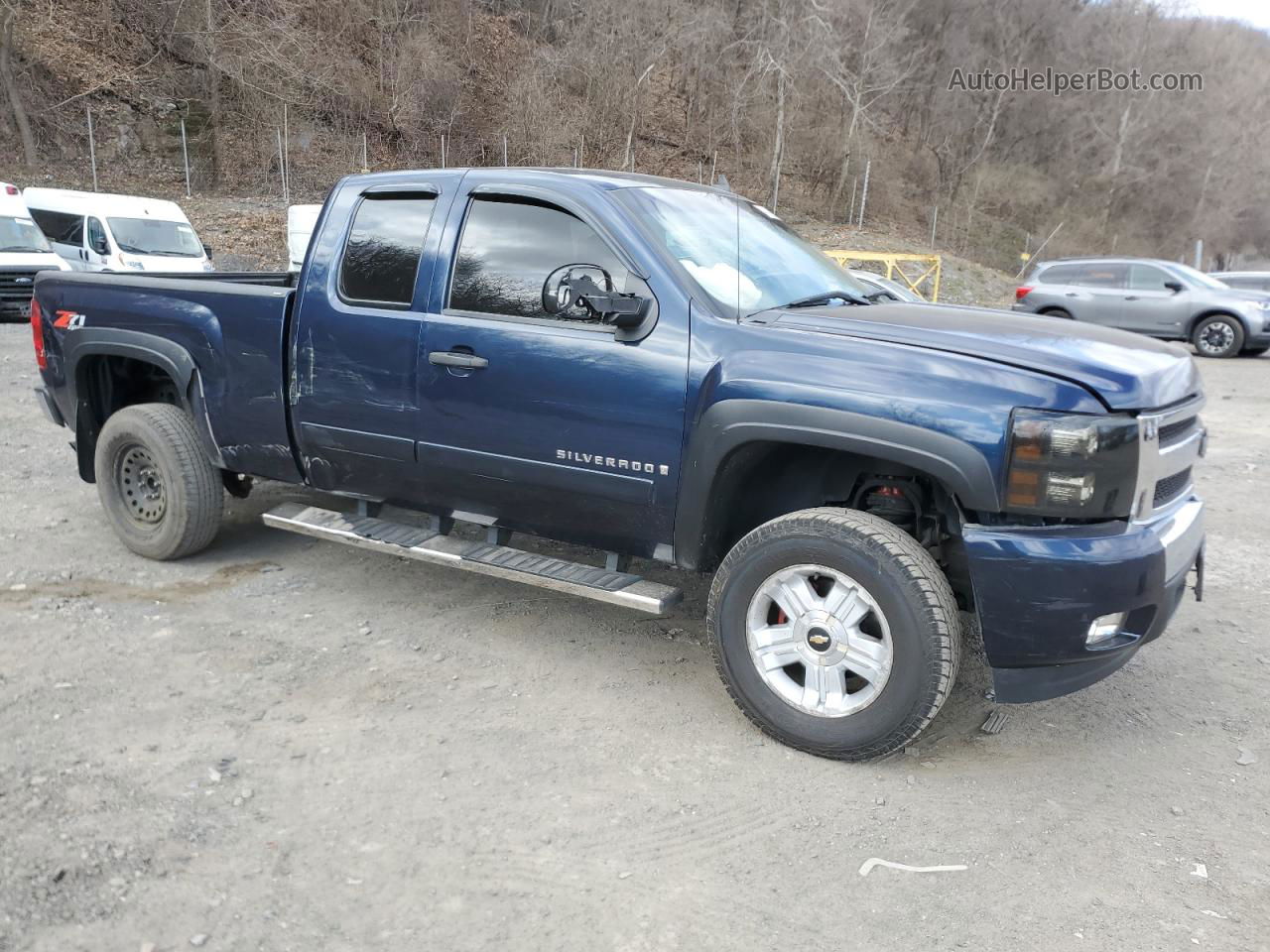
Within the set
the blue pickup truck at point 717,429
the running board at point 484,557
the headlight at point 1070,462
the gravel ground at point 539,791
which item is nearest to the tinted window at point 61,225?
the blue pickup truck at point 717,429

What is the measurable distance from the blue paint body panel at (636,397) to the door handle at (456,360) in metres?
0.03

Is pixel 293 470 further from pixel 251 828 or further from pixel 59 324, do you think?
pixel 251 828

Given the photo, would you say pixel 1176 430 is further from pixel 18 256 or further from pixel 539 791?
pixel 18 256

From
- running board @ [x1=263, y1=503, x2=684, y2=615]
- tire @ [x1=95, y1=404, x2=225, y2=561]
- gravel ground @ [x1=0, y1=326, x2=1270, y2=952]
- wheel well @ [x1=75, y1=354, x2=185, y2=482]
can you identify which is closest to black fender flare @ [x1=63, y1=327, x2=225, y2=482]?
wheel well @ [x1=75, y1=354, x2=185, y2=482]

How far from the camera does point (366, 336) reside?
4355mm

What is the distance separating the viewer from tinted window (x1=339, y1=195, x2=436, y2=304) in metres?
4.34

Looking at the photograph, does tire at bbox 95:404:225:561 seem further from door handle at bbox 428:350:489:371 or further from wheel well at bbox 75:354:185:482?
door handle at bbox 428:350:489:371

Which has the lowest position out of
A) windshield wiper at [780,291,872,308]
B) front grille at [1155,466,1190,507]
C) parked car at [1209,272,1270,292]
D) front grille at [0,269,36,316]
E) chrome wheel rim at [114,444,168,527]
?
chrome wheel rim at [114,444,168,527]

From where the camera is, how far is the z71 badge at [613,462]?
3.70m

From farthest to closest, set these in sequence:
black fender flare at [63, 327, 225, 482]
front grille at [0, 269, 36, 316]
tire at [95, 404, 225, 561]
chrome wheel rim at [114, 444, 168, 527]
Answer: front grille at [0, 269, 36, 316]
chrome wheel rim at [114, 444, 168, 527]
tire at [95, 404, 225, 561]
black fender flare at [63, 327, 225, 482]

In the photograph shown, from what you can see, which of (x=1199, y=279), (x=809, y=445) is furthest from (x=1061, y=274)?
(x=809, y=445)

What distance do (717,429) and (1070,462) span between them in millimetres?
1135

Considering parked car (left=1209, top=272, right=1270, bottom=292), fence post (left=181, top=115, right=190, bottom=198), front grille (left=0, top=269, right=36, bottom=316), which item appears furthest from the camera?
fence post (left=181, top=115, right=190, bottom=198)

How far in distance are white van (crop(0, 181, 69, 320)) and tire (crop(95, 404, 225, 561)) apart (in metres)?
12.9
